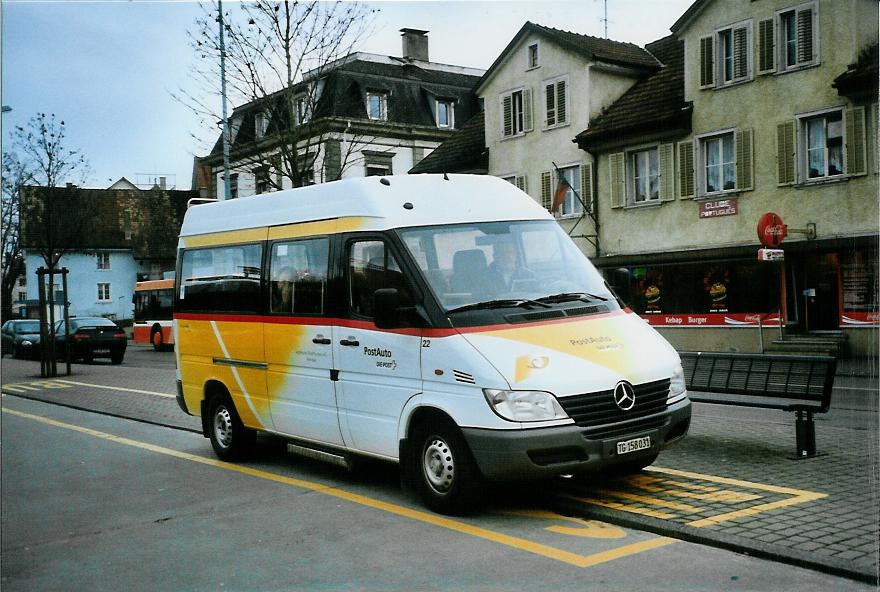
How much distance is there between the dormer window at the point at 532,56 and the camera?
111 ft

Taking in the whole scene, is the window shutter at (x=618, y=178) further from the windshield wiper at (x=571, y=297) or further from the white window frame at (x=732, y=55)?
the windshield wiper at (x=571, y=297)

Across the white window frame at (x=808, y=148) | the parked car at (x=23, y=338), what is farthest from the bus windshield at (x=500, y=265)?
the parked car at (x=23, y=338)

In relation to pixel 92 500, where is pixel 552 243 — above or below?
above

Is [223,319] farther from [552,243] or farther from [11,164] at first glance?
[11,164]

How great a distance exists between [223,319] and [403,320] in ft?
11.1

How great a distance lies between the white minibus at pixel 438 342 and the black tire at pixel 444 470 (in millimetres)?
14

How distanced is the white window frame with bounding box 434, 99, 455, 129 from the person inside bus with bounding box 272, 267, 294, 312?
41366 millimetres

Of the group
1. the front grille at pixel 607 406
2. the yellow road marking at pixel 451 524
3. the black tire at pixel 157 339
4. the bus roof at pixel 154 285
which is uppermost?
the bus roof at pixel 154 285

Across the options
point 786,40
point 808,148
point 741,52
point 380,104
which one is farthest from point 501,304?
point 380,104

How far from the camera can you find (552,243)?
8133mm

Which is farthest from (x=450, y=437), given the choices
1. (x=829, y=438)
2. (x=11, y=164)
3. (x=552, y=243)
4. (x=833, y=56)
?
(x=833, y=56)

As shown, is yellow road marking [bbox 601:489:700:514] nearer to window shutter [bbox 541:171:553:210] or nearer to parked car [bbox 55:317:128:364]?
window shutter [bbox 541:171:553:210]

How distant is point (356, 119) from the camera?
39906mm

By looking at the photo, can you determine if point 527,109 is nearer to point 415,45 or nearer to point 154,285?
point 415,45
